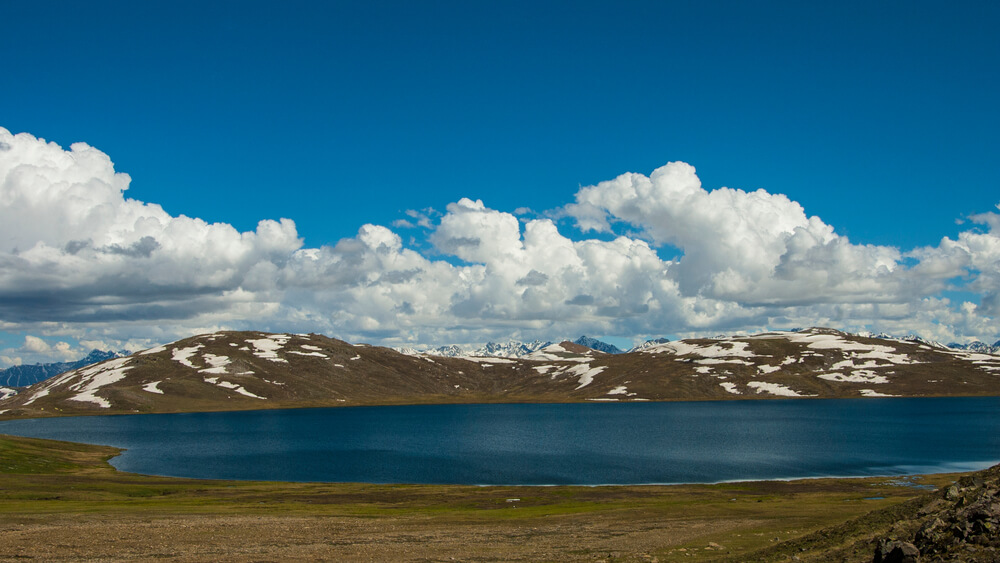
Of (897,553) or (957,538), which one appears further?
(897,553)

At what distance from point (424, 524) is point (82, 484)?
59185 millimetres

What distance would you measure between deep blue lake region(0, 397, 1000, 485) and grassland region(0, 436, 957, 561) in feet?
47.1

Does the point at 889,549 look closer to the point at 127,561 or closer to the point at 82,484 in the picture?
the point at 127,561

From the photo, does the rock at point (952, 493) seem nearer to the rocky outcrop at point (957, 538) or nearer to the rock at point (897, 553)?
the rocky outcrop at point (957, 538)

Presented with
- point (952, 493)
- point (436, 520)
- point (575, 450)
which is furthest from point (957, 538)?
point (575, 450)

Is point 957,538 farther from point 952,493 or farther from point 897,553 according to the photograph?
point 952,493

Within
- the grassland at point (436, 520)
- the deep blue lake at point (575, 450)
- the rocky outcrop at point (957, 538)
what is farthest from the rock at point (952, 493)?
the deep blue lake at point (575, 450)

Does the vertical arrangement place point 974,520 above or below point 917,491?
above

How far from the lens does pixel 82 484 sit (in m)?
84.7

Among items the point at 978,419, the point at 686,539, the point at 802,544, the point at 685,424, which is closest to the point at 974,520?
the point at 802,544

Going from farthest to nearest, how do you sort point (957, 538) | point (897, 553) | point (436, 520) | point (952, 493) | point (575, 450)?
point (575, 450) → point (436, 520) → point (952, 493) → point (897, 553) → point (957, 538)

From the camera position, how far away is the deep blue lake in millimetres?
99062

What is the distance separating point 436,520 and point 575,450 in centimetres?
7529

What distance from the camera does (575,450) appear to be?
4941 inches
